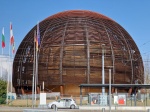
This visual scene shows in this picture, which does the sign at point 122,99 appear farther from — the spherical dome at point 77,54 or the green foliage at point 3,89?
the spherical dome at point 77,54

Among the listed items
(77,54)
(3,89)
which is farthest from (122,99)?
(77,54)

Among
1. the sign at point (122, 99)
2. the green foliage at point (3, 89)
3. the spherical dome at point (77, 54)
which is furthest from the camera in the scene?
the spherical dome at point (77, 54)

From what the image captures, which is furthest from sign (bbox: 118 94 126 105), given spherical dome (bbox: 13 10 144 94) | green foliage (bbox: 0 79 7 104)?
spherical dome (bbox: 13 10 144 94)

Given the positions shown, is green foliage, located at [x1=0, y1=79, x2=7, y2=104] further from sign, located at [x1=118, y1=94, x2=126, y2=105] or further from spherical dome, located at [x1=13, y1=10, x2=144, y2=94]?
spherical dome, located at [x1=13, y1=10, x2=144, y2=94]

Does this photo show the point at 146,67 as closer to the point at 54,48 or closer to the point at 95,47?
the point at 95,47

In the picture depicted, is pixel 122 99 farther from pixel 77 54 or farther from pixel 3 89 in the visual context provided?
pixel 77 54

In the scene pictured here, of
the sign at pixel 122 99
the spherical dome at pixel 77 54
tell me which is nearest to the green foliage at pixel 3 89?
the sign at pixel 122 99

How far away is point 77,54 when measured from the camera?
270ft

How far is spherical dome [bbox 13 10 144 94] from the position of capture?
81.8m

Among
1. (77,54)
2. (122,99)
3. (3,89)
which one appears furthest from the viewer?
(77,54)

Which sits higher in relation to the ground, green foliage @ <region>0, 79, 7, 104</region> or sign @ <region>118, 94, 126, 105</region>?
green foliage @ <region>0, 79, 7, 104</region>

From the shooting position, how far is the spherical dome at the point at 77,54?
268 feet

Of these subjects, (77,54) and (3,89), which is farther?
(77,54)

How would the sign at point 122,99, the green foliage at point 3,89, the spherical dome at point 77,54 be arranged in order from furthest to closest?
the spherical dome at point 77,54, the green foliage at point 3,89, the sign at point 122,99
